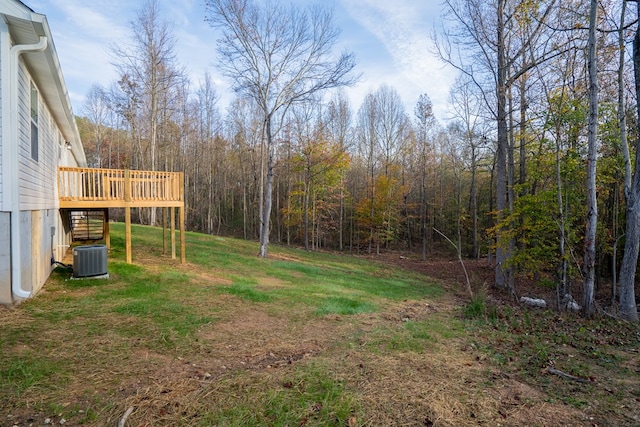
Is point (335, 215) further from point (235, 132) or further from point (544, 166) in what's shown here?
point (544, 166)

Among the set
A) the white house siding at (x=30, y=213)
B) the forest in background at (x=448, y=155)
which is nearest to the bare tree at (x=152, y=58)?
the forest in background at (x=448, y=155)

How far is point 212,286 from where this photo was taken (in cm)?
737

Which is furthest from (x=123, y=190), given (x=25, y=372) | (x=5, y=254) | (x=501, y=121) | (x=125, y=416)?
(x=501, y=121)

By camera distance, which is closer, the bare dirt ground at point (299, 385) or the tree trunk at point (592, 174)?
the bare dirt ground at point (299, 385)

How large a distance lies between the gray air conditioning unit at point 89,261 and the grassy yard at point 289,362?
0.71 feet

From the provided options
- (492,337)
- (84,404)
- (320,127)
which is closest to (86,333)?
(84,404)

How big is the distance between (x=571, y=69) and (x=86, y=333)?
1262 centimetres

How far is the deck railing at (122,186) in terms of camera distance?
8.12 m

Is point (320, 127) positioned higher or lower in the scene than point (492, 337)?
higher

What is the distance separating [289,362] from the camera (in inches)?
151

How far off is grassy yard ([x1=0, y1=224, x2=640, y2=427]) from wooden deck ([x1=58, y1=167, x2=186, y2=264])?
1999mm

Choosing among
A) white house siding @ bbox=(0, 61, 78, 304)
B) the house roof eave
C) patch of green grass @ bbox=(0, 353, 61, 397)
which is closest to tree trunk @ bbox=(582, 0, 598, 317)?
patch of green grass @ bbox=(0, 353, 61, 397)

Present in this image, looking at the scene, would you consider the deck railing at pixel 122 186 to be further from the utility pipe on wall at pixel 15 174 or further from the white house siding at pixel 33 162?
the utility pipe on wall at pixel 15 174

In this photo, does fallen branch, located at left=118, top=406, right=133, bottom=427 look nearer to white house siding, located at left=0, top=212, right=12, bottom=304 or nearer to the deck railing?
white house siding, located at left=0, top=212, right=12, bottom=304
